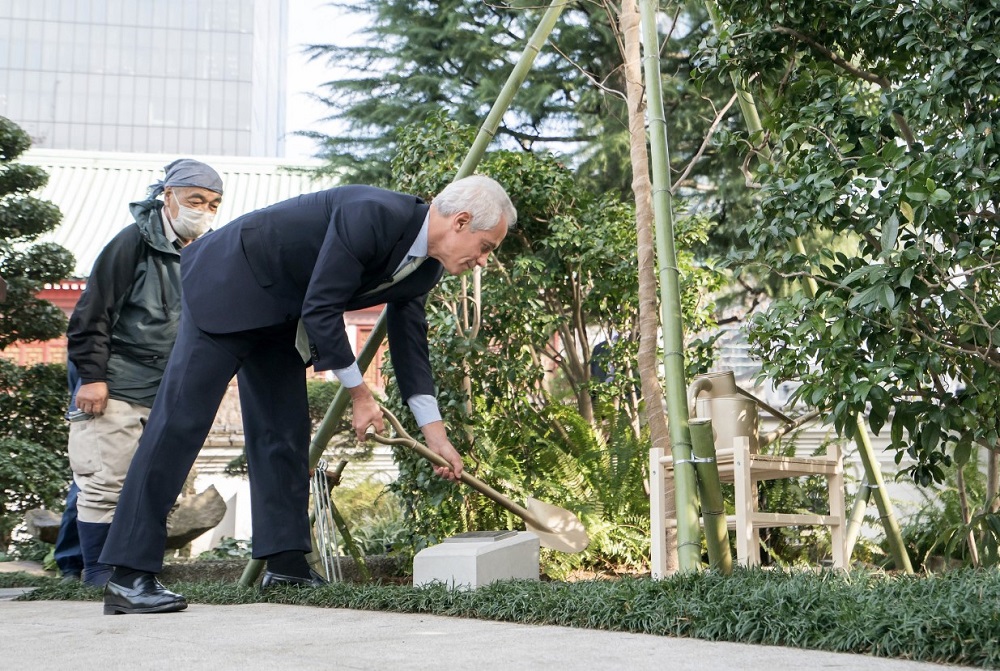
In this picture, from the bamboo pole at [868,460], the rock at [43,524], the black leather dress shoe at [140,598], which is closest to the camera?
the black leather dress shoe at [140,598]

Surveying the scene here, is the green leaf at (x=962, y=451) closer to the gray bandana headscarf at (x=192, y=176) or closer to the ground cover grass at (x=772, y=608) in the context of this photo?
the ground cover grass at (x=772, y=608)

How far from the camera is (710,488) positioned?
2479 millimetres

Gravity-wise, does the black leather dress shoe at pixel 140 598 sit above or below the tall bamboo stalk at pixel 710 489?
below

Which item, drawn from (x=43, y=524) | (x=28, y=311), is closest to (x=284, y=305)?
(x=43, y=524)

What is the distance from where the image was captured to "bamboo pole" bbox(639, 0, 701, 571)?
2.59 meters

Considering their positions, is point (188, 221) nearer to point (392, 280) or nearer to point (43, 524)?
point (392, 280)

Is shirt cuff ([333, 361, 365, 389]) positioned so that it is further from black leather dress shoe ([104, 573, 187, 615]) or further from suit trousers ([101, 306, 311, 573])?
black leather dress shoe ([104, 573, 187, 615])

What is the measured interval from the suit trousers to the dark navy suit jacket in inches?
3.1

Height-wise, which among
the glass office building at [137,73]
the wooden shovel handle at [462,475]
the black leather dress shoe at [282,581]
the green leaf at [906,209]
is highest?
the glass office building at [137,73]

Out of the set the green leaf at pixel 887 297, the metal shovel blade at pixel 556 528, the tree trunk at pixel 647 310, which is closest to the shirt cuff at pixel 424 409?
the metal shovel blade at pixel 556 528

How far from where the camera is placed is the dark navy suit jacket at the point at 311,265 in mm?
2369

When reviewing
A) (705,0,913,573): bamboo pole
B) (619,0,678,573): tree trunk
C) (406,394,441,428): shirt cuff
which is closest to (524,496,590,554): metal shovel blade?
(619,0,678,573): tree trunk

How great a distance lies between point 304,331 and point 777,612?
137 cm

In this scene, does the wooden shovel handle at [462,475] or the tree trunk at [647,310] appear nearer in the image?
the wooden shovel handle at [462,475]
